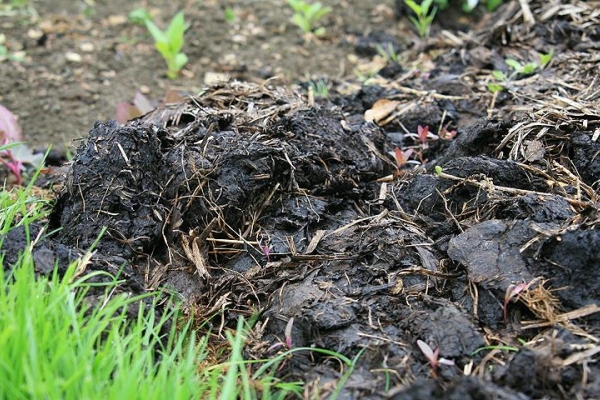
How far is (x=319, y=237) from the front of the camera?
2.29 meters

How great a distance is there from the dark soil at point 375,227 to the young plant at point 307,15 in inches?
65.1

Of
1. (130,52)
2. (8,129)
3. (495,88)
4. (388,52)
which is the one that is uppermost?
(8,129)

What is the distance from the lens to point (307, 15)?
4676 mm

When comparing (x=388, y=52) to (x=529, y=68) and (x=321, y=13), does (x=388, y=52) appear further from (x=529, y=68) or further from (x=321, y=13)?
(x=529, y=68)

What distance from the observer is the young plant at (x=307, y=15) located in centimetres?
463

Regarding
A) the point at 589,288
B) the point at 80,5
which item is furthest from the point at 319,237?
the point at 80,5

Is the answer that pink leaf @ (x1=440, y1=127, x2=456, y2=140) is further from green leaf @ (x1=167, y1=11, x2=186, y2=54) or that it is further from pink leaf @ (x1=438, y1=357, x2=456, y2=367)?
green leaf @ (x1=167, y1=11, x2=186, y2=54)

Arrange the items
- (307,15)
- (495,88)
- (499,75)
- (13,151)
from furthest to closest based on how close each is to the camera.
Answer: (307,15), (499,75), (495,88), (13,151)

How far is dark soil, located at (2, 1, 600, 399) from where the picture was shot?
1780mm

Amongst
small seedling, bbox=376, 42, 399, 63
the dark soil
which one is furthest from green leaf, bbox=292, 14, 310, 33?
the dark soil

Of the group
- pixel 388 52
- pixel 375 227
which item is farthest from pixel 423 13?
pixel 375 227

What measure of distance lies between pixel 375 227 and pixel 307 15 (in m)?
2.80

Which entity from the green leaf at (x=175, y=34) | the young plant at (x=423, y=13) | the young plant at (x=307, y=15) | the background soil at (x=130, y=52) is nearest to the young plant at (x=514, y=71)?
the young plant at (x=423, y=13)

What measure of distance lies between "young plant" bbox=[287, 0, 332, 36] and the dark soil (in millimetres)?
1654
